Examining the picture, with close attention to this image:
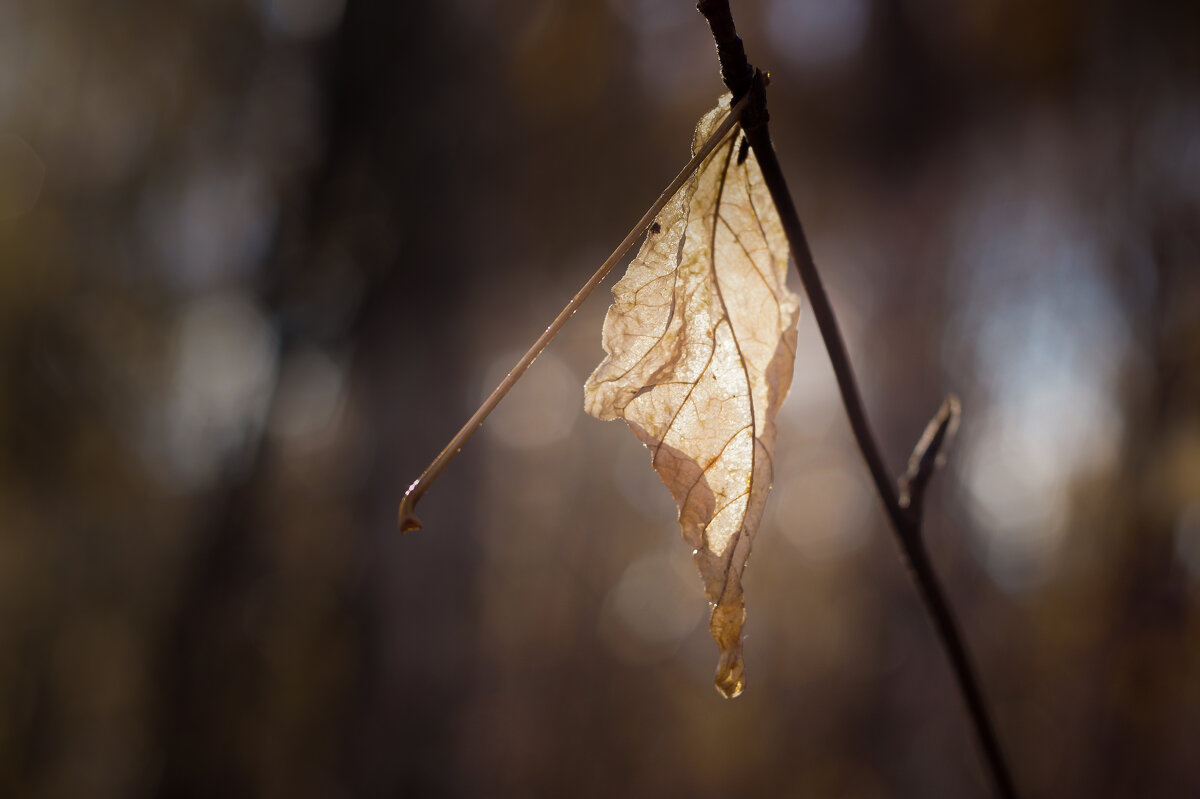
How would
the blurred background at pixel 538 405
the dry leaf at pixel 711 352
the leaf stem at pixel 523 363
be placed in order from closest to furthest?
1. the leaf stem at pixel 523 363
2. the dry leaf at pixel 711 352
3. the blurred background at pixel 538 405

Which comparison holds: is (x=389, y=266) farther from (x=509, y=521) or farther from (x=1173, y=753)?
(x=1173, y=753)

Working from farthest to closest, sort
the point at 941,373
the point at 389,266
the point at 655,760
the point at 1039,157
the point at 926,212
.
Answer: the point at 389,266 < the point at 655,760 < the point at 926,212 < the point at 941,373 < the point at 1039,157

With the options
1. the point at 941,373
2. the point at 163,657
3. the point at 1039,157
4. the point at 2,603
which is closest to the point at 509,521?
the point at 163,657

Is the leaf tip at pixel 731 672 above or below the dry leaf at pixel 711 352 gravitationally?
below

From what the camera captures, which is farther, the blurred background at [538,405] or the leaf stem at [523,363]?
the blurred background at [538,405]

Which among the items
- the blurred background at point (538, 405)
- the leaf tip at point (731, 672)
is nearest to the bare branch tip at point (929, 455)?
the leaf tip at point (731, 672)

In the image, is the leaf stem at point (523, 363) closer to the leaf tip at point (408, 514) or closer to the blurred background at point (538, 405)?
the leaf tip at point (408, 514)

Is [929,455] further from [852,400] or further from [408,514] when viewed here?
[408,514]
